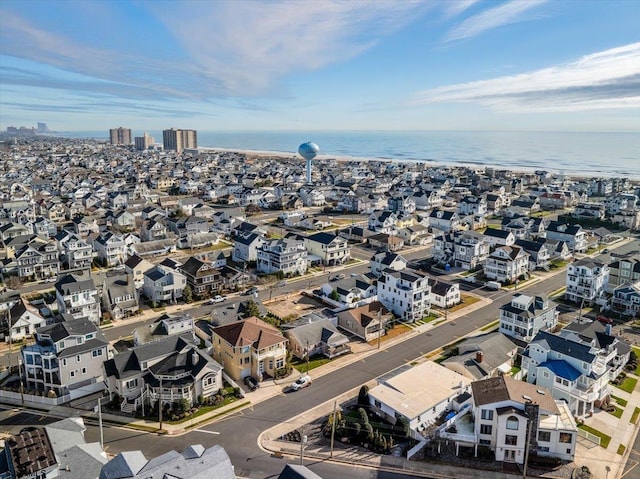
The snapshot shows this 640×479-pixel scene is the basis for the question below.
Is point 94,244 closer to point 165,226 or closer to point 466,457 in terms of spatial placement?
point 165,226

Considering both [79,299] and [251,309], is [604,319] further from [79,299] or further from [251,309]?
[79,299]

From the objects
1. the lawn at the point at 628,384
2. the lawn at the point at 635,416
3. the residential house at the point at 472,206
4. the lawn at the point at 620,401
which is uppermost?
the residential house at the point at 472,206

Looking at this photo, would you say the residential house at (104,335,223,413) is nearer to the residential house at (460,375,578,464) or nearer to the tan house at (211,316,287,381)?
the tan house at (211,316,287,381)

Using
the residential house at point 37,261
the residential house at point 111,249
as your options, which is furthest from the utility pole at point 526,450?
the residential house at point 37,261

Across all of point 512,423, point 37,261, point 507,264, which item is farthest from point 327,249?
point 512,423

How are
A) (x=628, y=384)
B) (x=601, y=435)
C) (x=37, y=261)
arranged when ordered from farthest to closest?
(x=37, y=261) < (x=628, y=384) < (x=601, y=435)

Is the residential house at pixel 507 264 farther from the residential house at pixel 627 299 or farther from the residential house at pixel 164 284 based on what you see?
the residential house at pixel 164 284
